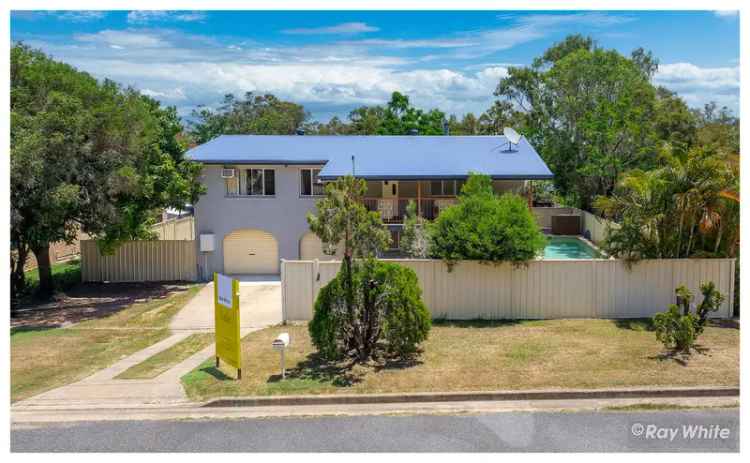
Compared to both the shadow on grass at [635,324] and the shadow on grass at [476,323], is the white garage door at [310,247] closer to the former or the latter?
the shadow on grass at [476,323]

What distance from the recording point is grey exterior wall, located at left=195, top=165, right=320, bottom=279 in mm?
24094

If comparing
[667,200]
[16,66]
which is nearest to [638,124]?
[667,200]

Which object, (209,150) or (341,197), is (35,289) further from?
(341,197)

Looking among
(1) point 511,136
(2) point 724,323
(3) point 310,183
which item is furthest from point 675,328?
(3) point 310,183

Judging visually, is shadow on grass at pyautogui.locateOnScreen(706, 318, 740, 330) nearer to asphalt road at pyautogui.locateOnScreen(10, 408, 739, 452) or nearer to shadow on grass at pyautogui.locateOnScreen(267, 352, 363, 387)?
asphalt road at pyautogui.locateOnScreen(10, 408, 739, 452)

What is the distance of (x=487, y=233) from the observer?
15.5 meters

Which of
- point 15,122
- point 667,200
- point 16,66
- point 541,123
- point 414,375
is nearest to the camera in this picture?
point 414,375

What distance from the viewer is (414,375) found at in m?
11.9

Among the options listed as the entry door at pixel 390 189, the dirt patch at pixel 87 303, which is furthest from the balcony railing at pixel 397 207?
the dirt patch at pixel 87 303

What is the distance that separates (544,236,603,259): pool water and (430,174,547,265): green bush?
5880mm

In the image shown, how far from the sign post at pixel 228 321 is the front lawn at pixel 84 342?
2736 mm

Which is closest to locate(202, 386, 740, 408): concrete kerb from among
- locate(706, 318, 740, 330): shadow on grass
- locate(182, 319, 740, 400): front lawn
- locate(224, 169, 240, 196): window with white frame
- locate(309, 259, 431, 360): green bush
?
locate(182, 319, 740, 400): front lawn

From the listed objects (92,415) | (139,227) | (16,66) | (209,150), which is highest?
(16,66)

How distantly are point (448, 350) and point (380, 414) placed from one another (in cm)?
333
